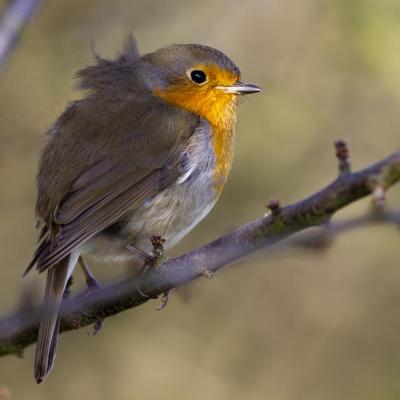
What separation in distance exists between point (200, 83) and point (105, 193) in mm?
963

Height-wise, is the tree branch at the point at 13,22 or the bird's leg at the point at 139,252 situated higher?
the tree branch at the point at 13,22

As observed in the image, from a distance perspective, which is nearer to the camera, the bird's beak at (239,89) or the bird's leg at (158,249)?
the bird's leg at (158,249)

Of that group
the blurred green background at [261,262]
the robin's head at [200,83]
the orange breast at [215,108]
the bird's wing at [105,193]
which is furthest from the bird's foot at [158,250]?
the blurred green background at [261,262]

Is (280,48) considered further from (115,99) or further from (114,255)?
(114,255)

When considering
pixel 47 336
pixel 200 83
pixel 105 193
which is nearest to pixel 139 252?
pixel 105 193

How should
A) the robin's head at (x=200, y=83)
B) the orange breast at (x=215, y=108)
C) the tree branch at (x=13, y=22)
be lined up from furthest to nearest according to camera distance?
the robin's head at (x=200, y=83), the orange breast at (x=215, y=108), the tree branch at (x=13, y=22)

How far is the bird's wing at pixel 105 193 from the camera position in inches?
157

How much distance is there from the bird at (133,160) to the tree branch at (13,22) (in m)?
0.67

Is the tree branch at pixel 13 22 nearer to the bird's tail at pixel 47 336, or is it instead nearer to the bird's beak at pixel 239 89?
the bird's tail at pixel 47 336

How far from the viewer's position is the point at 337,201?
101 inches

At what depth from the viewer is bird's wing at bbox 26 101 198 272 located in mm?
4000

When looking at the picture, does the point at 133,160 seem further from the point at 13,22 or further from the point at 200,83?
the point at 13,22

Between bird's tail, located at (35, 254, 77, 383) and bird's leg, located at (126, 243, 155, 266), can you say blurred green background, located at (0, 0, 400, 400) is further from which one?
bird's tail, located at (35, 254, 77, 383)

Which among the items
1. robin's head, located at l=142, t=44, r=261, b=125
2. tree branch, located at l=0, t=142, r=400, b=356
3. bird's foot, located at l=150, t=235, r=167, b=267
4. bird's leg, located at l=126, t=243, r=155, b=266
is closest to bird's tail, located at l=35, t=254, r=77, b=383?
tree branch, located at l=0, t=142, r=400, b=356
